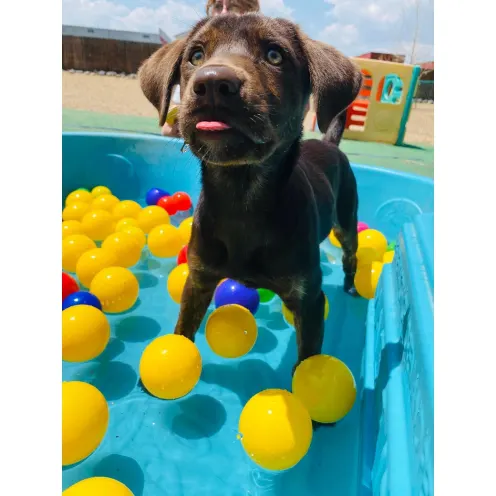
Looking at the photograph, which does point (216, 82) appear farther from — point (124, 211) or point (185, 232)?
point (124, 211)

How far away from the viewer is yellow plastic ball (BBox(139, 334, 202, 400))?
1934mm

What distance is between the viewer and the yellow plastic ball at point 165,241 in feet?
11.3

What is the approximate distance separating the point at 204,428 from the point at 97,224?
2.27 meters

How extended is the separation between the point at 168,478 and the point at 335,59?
1.93 metres

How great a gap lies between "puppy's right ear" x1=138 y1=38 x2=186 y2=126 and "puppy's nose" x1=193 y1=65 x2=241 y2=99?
576 millimetres


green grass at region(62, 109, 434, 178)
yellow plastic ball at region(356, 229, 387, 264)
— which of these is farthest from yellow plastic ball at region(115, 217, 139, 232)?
green grass at region(62, 109, 434, 178)

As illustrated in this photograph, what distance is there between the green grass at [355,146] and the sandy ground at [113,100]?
0.53 metres

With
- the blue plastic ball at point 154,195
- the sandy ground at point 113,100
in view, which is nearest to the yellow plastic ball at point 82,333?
the blue plastic ball at point 154,195

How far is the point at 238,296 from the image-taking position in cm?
276

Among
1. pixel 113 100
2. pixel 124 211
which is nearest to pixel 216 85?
pixel 124 211

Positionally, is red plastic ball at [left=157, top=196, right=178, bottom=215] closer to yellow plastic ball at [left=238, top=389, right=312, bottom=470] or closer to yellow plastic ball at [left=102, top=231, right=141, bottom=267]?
yellow plastic ball at [left=102, top=231, right=141, bottom=267]

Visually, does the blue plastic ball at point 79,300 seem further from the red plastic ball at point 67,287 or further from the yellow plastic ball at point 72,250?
the yellow plastic ball at point 72,250

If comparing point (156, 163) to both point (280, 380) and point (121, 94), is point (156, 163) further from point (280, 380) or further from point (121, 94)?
point (121, 94)
